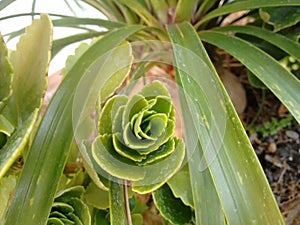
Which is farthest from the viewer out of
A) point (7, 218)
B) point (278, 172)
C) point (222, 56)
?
point (222, 56)

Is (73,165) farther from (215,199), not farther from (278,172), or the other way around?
(278,172)

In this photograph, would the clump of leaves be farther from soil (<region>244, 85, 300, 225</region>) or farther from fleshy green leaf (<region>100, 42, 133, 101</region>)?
soil (<region>244, 85, 300, 225</region>)

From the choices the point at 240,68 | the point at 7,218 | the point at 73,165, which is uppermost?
the point at 240,68

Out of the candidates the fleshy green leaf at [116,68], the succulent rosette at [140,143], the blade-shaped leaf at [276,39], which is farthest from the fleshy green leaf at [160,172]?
the blade-shaped leaf at [276,39]

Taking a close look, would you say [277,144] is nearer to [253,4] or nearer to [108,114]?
[253,4]

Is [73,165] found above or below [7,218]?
above

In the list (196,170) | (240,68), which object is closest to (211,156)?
(196,170)

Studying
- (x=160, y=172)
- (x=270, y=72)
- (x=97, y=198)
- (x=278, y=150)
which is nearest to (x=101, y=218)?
(x=97, y=198)
